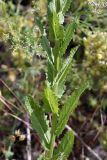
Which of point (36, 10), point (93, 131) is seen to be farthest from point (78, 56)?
point (36, 10)

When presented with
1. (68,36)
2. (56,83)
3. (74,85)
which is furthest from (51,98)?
(74,85)

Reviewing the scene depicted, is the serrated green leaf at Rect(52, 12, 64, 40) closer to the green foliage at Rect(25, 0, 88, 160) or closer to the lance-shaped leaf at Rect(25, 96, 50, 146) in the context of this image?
the green foliage at Rect(25, 0, 88, 160)

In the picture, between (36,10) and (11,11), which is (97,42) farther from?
(11,11)

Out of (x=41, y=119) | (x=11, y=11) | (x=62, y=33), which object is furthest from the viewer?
(x=11, y=11)

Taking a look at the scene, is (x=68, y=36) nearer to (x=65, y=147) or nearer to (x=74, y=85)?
(x=65, y=147)

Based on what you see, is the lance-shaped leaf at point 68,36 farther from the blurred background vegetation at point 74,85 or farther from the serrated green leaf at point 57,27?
the blurred background vegetation at point 74,85

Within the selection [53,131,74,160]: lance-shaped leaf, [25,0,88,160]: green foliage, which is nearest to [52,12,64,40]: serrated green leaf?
[25,0,88,160]: green foliage

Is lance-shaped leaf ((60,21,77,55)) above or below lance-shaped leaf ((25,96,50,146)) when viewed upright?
above
